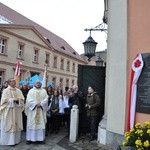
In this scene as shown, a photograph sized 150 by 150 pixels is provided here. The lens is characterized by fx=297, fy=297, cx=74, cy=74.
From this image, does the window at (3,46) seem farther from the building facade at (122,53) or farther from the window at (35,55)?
the building facade at (122,53)

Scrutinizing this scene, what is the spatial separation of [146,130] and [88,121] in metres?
5.03

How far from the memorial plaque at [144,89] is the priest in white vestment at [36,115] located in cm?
328

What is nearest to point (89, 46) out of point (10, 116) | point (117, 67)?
point (117, 67)

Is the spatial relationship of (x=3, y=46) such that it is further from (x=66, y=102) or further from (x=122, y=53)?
(x=122, y=53)

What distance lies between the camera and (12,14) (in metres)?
37.5

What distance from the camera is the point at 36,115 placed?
30.0 feet

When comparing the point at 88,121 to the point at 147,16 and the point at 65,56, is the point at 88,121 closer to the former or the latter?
the point at 147,16

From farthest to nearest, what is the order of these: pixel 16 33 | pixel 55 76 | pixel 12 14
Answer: pixel 55 76 < pixel 12 14 < pixel 16 33

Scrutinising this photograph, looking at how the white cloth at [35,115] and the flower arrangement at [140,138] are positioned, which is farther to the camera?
the white cloth at [35,115]

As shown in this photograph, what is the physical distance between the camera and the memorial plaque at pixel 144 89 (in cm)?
682

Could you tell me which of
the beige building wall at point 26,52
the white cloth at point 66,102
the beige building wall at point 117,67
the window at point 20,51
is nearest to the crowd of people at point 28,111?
the white cloth at point 66,102

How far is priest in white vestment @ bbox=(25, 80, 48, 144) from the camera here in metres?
8.99

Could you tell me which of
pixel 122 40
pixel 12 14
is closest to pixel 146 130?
pixel 122 40

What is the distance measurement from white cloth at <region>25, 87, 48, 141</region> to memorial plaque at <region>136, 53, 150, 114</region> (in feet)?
10.8
